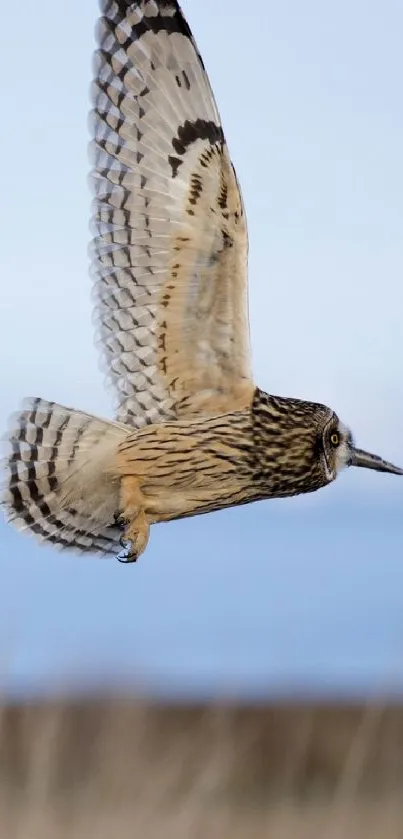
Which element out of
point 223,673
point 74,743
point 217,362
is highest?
point 217,362

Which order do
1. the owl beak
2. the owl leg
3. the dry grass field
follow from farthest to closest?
the dry grass field
the owl beak
the owl leg

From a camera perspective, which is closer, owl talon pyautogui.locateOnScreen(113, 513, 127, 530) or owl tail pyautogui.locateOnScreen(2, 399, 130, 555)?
owl talon pyautogui.locateOnScreen(113, 513, 127, 530)

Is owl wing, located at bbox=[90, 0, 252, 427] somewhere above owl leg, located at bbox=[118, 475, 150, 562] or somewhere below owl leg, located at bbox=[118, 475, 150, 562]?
above

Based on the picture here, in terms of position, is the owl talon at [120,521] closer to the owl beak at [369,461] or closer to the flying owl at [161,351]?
the flying owl at [161,351]

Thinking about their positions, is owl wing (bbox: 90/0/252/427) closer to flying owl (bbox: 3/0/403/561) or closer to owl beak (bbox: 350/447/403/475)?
flying owl (bbox: 3/0/403/561)

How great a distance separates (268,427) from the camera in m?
4.36

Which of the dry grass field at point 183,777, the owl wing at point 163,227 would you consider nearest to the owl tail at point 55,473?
the owl wing at point 163,227

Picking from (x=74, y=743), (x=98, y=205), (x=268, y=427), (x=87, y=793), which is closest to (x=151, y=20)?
(x=98, y=205)

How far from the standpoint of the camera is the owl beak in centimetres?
441

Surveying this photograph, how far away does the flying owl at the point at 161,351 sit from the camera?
13.7 ft

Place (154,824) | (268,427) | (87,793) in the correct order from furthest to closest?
(87,793), (154,824), (268,427)

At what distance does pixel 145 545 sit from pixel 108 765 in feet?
5.56

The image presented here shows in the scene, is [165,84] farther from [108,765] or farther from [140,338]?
[108,765]

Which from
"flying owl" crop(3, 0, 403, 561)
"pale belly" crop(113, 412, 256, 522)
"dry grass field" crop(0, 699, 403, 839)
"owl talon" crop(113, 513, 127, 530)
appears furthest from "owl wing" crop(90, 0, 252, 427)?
"dry grass field" crop(0, 699, 403, 839)
